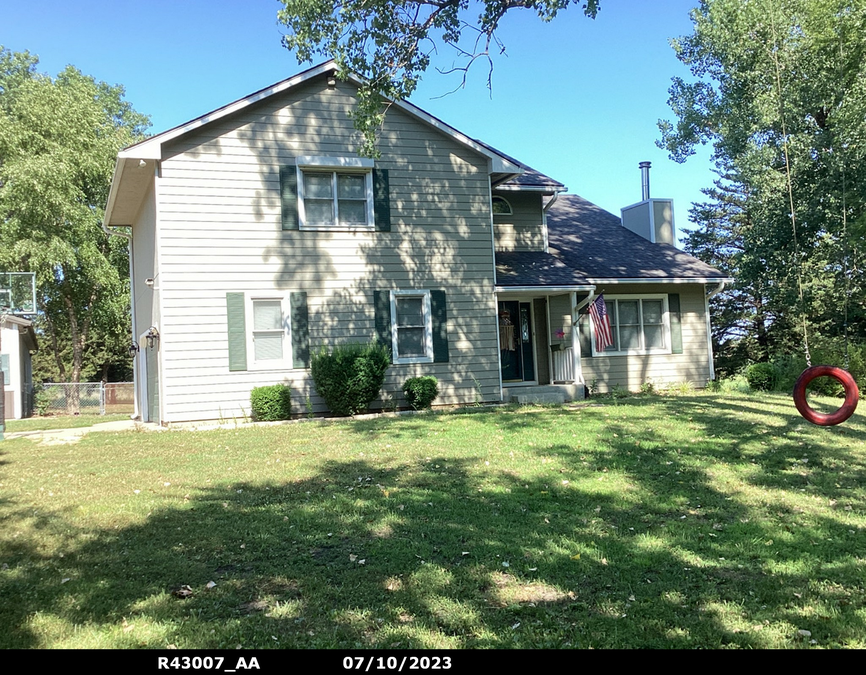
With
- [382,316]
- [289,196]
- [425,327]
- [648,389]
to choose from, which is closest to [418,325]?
[425,327]

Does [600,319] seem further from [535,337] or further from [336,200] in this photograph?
[336,200]

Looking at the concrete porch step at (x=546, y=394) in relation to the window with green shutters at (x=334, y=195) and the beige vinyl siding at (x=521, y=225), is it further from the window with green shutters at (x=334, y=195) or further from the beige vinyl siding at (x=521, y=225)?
the window with green shutters at (x=334, y=195)

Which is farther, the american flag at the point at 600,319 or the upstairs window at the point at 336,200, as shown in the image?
the american flag at the point at 600,319

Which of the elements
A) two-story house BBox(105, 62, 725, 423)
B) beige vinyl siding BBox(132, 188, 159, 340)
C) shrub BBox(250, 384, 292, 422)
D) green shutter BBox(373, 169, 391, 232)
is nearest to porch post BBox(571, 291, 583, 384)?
two-story house BBox(105, 62, 725, 423)

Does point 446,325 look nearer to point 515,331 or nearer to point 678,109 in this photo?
point 515,331

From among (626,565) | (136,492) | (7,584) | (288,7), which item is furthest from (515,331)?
(7,584)

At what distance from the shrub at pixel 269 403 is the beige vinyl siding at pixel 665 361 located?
740cm

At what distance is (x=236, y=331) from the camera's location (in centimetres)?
1292

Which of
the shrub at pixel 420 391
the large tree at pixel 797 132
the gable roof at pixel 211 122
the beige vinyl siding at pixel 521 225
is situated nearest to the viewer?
the gable roof at pixel 211 122

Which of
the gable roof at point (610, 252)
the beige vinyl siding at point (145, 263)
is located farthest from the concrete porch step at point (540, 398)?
the beige vinyl siding at point (145, 263)

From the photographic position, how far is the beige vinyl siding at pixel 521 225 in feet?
54.6
